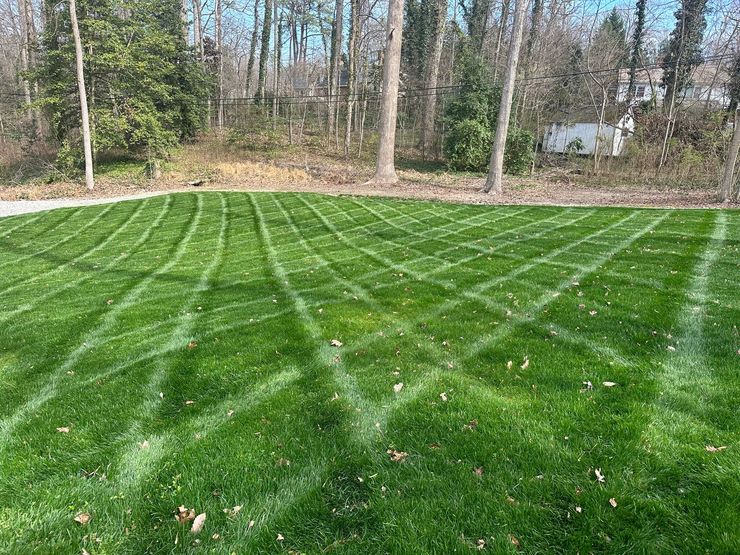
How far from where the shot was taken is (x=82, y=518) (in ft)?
7.04

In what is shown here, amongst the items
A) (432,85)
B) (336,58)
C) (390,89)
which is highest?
(336,58)

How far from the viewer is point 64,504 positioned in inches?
88.7

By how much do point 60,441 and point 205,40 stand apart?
36.2 metres

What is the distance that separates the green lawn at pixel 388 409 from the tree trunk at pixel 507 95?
28.0 ft

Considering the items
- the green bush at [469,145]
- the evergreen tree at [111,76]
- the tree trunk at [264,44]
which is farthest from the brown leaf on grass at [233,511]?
the tree trunk at [264,44]

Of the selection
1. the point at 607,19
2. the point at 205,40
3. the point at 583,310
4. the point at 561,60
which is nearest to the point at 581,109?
the point at 561,60

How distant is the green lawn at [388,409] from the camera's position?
6.63 ft

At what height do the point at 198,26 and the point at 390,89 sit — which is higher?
the point at 198,26

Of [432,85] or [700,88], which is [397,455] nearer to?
[432,85]

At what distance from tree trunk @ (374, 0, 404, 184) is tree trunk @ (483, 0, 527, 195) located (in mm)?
3868

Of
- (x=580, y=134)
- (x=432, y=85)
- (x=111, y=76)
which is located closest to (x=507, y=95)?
(x=432, y=85)

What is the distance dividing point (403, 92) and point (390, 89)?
1653 cm

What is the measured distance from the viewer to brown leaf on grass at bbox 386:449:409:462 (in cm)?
244

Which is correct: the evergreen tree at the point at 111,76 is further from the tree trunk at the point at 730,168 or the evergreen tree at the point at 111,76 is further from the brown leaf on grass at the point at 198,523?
the brown leaf on grass at the point at 198,523
